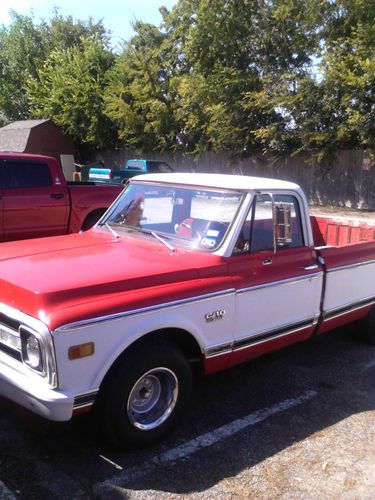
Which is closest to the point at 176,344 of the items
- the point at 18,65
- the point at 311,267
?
the point at 311,267

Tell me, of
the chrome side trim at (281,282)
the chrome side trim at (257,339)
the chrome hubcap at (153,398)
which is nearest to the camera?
the chrome hubcap at (153,398)

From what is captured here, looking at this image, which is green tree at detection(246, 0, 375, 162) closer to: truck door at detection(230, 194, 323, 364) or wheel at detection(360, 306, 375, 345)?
wheel at detection(360, 306, 375, 345)

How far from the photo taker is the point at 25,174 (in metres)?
8.03

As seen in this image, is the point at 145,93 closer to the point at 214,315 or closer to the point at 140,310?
the point at 214,315

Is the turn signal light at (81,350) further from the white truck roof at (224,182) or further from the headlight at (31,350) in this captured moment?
the white truck roof at (224,182)

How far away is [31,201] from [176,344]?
5004 mm

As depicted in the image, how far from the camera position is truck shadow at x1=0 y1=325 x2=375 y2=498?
10.6ft

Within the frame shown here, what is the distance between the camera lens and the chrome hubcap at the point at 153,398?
136 inches

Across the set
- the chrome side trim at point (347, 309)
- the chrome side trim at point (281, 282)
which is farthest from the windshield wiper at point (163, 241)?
the chrome side trim at point (347, 309)

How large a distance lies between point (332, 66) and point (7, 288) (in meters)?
17.3

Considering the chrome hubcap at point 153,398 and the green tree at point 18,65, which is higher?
the green tree at point 18,65

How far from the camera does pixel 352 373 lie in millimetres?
4965

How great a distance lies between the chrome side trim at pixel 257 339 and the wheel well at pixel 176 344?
0.10 metres

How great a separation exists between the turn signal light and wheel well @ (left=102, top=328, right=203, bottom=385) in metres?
0.26
